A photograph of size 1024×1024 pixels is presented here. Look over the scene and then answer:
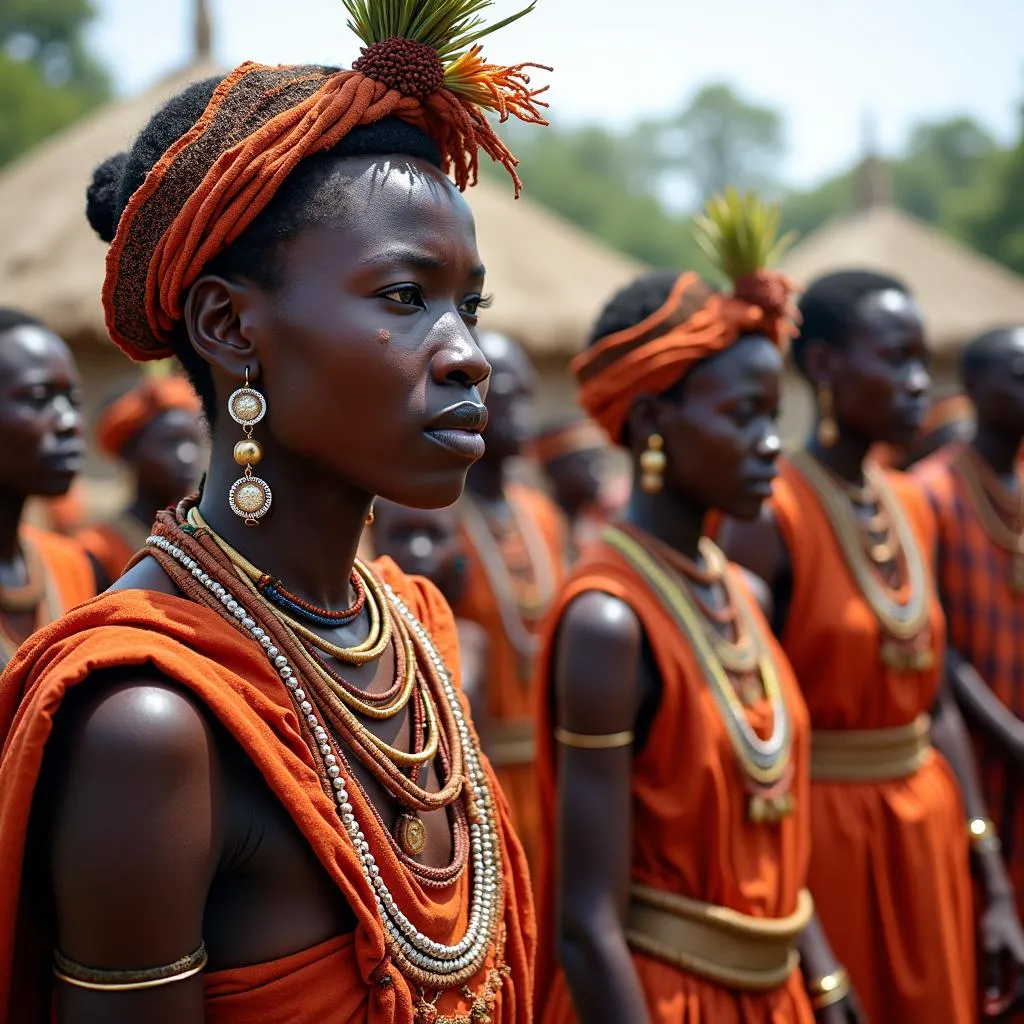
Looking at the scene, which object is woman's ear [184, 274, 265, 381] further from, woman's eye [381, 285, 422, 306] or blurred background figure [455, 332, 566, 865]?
blurred background figure [455, 332, 566, 865]

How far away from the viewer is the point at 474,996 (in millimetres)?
1940

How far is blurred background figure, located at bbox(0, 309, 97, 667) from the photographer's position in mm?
3990

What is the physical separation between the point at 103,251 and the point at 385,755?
10.7 m

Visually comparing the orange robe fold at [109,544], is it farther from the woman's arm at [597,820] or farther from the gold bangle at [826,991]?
the gold bangle at [826,991]

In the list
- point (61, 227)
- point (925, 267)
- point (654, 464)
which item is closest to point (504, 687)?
point (654, 464)

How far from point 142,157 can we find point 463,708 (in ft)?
3.48

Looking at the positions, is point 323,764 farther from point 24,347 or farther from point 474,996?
point 24,347

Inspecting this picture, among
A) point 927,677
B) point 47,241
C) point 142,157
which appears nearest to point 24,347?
point 142,157

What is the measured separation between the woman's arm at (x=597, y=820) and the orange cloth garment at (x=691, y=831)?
9cm

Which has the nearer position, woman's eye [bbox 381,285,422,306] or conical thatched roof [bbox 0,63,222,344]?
woman's eye [bbox 381,285,422,306]

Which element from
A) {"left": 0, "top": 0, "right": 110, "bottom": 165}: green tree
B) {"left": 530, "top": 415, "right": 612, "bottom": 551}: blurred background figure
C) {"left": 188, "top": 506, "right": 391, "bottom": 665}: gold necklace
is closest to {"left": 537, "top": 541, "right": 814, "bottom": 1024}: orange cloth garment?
{"left": 188, "top": 506, "right": 391, "bottom": 665}: gold necklace

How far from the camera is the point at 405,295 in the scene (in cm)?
188

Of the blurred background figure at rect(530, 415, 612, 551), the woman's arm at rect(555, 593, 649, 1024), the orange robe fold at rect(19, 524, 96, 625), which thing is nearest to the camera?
the woman's arm at rect(555, 593, 649, 1024)

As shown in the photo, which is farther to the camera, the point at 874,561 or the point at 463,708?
the point at 874,561
